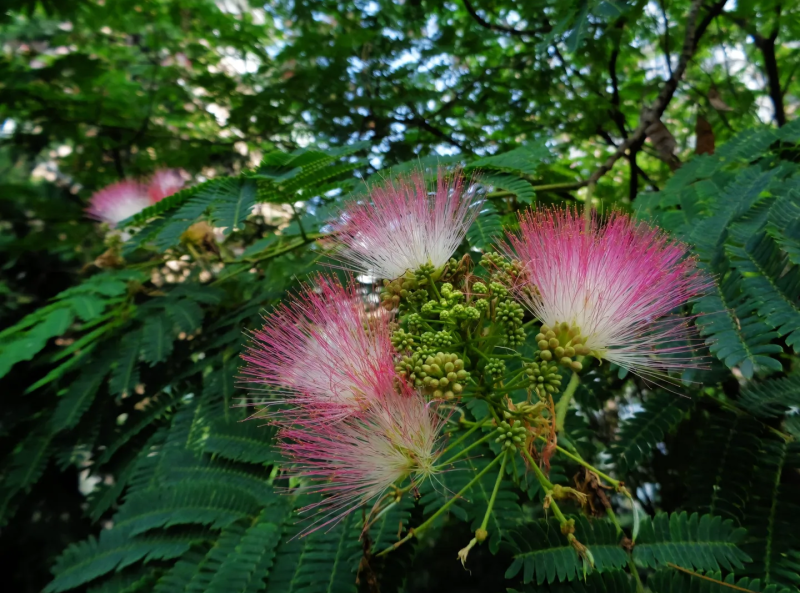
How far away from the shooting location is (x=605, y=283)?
1.18 m

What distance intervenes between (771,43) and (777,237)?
2880 millimetres

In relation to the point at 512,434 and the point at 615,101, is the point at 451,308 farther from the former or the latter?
the point at 615,101

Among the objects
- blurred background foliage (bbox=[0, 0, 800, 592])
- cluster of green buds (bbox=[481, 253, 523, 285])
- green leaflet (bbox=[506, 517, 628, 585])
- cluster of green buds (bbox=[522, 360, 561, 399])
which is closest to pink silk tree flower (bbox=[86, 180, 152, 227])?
blurred background foliage (bbox=[0, 0, 800, 592])

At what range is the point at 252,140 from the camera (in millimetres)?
3666

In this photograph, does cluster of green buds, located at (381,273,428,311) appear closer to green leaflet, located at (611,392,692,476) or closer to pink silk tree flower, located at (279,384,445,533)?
pink silk tree flower, located at (279,384,445,533)

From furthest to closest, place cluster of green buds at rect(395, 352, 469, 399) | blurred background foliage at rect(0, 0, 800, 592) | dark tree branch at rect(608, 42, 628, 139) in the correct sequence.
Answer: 1. dark tree branch at rect(608, 42, 628, 139)
2. blurred background foliage at rect(0, 0, 800, 592)
3. cluster of green buds at rect(395, 352, 469, 399)

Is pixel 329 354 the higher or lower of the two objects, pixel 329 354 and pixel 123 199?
the lower

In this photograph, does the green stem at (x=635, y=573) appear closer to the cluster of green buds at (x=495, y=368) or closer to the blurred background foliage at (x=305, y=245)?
the blurred background foliage at (x=305, y=245)

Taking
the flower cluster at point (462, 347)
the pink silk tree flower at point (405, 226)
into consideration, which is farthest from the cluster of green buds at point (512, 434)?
the pink silk tree flower at point (405, 226)

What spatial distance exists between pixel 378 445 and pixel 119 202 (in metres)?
2.51

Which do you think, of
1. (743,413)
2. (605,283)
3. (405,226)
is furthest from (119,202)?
(743,413)

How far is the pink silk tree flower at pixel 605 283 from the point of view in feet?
3.84

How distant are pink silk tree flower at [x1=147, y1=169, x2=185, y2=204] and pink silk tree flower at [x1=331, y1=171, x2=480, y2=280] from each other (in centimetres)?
172

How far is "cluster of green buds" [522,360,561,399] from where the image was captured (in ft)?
3.56
